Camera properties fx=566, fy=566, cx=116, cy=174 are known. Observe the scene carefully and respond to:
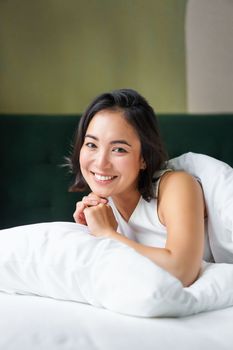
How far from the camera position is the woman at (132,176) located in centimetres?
166

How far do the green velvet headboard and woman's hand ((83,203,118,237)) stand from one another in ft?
2.34

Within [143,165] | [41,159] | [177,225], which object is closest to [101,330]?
[177,225]

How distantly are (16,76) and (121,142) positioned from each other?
1.06 metres

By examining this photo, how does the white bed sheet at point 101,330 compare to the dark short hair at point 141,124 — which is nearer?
the white bed sheet at point 101,330

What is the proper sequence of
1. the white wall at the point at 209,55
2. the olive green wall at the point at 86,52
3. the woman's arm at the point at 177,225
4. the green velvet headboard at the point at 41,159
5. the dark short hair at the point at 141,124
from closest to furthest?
the woman's arm at the point at 177,225 → the dark short hair at the point at 141,124 → the green velvet headboard at the point at 41,159 → the olive green wall at the point at 86,52 → the white wall at the point at 209,55

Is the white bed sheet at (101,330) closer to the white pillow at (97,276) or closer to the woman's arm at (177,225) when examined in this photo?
the white pillow at (97,276)

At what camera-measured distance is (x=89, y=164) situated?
69.4 inches

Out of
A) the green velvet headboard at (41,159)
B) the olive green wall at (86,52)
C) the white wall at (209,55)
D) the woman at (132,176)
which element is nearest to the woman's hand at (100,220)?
the woman at (132,176)

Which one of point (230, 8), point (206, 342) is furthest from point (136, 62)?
point (206, 342)

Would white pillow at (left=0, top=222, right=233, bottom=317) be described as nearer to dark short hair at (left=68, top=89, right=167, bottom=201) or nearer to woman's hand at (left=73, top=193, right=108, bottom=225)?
woman's hand at (left=73, top=193, right=108, bottom=225)

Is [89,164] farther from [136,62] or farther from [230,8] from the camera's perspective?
[230,8]

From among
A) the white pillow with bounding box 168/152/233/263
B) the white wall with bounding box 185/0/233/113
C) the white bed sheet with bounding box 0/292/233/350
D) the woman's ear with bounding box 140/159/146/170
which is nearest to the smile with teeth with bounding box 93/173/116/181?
the woman's ear with bounding box 140/159/146/170

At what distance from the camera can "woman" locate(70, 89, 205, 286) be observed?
1.66 meters

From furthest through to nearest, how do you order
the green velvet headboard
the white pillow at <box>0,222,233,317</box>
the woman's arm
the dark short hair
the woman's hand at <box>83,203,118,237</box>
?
the green velvet headboard < the dark short hair < the woman's hand at <box>83,203,118,237</box> < the woman's arm < the white pillow at <box>0,222,233,317</box>
